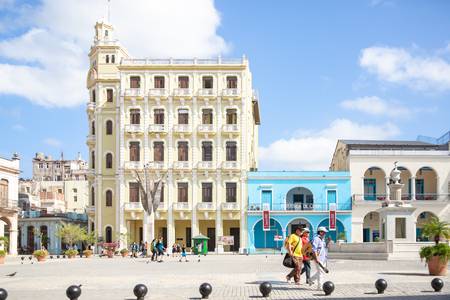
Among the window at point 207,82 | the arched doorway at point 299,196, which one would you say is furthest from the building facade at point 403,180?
the window at point 207,82

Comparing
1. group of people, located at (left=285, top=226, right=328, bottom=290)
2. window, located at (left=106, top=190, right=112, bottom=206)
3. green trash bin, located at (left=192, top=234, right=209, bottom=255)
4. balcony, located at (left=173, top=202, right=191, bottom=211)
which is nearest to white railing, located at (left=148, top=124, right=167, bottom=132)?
balcony, located at (left=173, top=202, right=191, bottom=211)

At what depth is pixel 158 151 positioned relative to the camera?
6650 centimetres

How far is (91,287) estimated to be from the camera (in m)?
21.8

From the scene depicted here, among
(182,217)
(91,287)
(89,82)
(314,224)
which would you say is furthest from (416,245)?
(89,82)

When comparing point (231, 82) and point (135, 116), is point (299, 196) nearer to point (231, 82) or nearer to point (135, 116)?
point (231, 82)

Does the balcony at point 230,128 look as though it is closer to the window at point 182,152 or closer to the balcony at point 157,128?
the window at point 182,152

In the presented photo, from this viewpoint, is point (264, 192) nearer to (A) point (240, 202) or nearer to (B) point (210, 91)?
(A) point (240, 202)

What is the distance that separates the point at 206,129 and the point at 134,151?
732cm

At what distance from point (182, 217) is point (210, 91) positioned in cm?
1236

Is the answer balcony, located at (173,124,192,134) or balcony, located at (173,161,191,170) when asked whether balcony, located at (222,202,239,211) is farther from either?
balcony, located at (173,124,192,134)

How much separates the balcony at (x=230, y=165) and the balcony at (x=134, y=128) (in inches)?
336

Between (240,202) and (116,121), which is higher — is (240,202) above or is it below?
below

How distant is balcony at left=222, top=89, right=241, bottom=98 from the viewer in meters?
65.8

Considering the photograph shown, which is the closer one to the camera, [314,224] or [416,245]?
[416,245]
